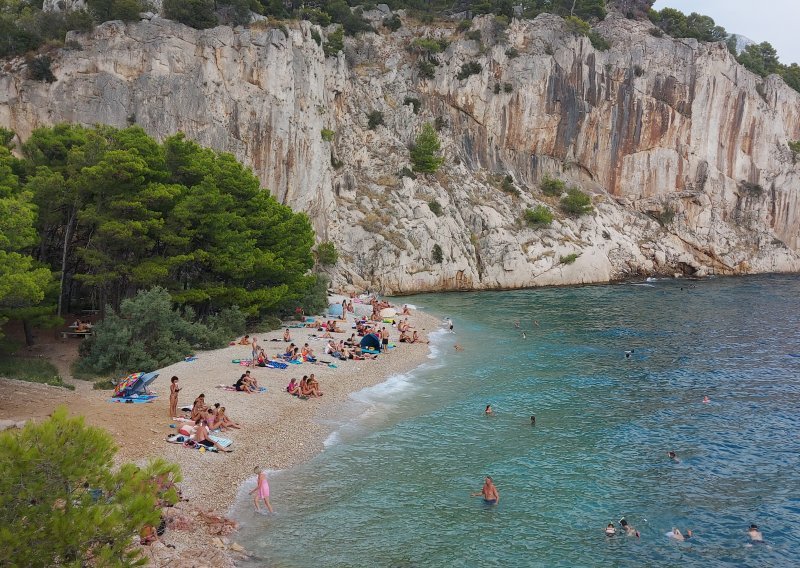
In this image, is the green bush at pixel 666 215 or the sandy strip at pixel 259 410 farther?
the green bush at pixel 666 215

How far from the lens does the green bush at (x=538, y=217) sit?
67250mm

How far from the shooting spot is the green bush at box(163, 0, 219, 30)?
5112 cm

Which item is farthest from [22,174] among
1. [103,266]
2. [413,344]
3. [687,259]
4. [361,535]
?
[687,259]

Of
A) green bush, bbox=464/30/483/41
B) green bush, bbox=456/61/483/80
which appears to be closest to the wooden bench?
green bush, bbox=456/61/483/80

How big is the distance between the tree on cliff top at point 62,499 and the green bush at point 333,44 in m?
64.1

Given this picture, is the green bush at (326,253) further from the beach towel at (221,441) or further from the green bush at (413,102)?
the beach towel at (221,441)

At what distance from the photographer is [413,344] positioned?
34875 millimetres

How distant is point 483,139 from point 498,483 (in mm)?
63072

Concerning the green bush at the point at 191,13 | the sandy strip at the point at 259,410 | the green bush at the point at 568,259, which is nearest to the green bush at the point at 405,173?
the green bush at the point at 568,259

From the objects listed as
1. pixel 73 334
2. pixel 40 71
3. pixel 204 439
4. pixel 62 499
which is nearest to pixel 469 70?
pixel 40 71

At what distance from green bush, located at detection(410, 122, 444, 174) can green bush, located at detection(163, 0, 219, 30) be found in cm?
2535

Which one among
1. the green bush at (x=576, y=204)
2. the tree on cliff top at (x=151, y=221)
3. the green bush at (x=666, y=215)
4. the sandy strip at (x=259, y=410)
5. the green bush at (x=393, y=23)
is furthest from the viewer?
the green bush at (x=666, y=215)

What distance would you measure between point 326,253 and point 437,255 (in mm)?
12799

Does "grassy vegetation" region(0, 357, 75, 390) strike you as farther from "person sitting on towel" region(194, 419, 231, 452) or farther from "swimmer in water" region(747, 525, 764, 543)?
"swimmer in water" region(747, 525, 764, 543)
